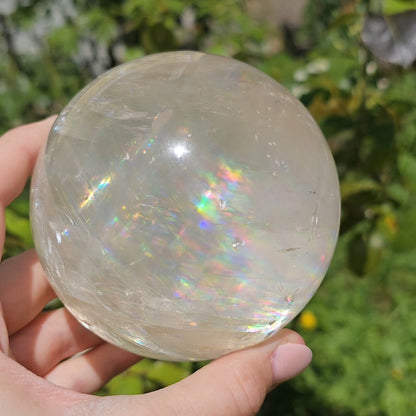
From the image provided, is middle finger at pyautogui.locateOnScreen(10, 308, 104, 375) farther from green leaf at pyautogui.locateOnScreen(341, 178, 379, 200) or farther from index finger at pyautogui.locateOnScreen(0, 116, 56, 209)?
green leaf at pyautogui.locateOnScreen(341, 178, 379, 200)

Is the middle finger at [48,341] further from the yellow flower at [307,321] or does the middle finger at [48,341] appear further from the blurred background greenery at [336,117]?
the yellow flower at [307,321]

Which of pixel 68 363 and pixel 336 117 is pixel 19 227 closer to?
pixel 68 363

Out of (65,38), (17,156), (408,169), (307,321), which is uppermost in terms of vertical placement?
(17,156)

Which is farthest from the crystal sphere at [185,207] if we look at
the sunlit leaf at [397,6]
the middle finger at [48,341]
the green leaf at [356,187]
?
the green leaf at [356,187]

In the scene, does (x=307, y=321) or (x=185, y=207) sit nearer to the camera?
(x=185, y=207)

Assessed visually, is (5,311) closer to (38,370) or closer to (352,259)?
(38,370)

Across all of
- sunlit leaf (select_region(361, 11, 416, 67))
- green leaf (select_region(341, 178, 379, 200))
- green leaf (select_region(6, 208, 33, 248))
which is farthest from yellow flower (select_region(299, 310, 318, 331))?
green leaf (select_region(6, 208, 33, 248))

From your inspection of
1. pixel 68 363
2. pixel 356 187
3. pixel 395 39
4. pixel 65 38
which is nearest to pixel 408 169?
pixel 356 187
